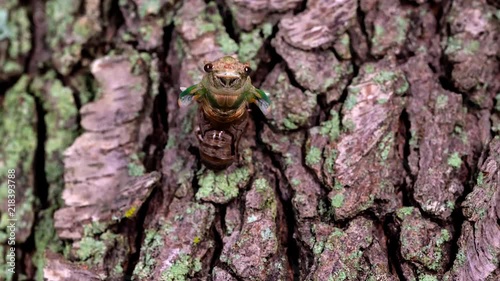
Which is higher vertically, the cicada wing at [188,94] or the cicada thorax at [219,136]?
the cicada wing at [188,94]

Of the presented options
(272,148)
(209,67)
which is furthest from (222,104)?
(272,148)

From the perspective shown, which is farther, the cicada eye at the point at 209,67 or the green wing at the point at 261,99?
the green wing at the point at 261,99

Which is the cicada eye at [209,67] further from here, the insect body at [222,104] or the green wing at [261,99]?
the green wing at [261,99]

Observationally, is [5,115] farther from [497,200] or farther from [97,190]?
[497,200]

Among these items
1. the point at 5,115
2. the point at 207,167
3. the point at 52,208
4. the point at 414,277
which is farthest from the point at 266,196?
the point at 5,115

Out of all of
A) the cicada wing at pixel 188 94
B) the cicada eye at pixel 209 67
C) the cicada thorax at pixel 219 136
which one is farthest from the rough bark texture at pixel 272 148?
the cicada eye at pixel 209 67

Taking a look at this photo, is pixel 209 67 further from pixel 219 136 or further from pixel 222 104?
pixel 219 136
